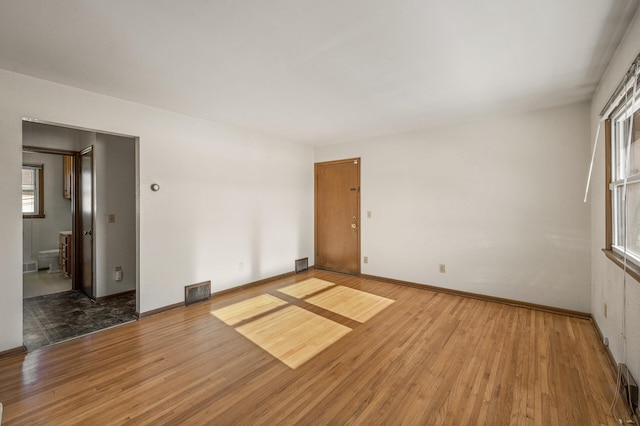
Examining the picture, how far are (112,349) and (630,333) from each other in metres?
4.03

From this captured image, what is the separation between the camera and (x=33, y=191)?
5.70 m

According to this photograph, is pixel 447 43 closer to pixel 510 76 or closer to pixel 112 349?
pixel 510 76

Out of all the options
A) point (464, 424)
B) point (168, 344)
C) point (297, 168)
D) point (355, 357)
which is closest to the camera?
point (464, 424)

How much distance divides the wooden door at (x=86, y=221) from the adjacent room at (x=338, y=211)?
0.06 meters

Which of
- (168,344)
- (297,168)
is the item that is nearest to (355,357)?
(168,344)

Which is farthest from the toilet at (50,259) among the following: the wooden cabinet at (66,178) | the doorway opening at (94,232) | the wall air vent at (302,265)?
the wall air vent at (302,265)

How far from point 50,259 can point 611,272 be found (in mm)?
8366

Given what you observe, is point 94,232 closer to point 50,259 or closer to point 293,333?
point 50,259

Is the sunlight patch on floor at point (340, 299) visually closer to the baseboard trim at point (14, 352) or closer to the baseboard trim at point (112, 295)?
the baseboard trim at point (112, 295)

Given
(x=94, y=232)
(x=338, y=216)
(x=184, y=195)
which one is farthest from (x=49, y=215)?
(x=338, y=216)

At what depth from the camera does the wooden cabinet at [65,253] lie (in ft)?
15.8

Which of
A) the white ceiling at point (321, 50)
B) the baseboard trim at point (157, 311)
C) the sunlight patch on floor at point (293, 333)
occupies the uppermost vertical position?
the white ceiling at point (321, 50)

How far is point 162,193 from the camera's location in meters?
3.46

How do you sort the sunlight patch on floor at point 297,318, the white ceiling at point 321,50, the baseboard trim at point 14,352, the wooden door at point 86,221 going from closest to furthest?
the white ceiling at point 321,50 < the baseboard trim at point 14,352 < the sunlight patch on floor at point 297,318 < the wooden door at point 86,221
